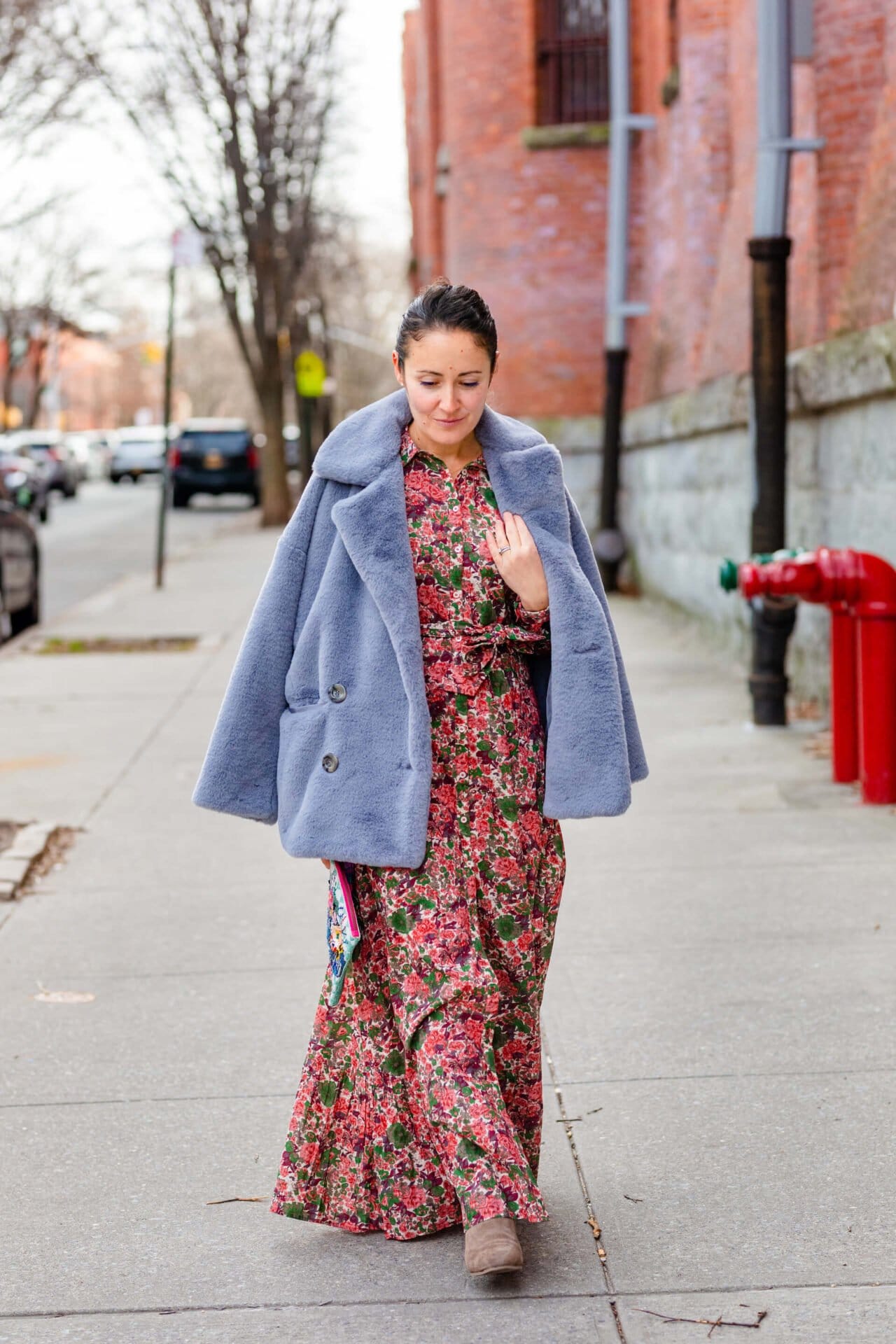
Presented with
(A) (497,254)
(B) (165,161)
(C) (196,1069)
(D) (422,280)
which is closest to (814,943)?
(C) (196,1069)

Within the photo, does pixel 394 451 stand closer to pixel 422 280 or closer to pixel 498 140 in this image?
pixel 498 140

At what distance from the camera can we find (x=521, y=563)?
3.32 meters

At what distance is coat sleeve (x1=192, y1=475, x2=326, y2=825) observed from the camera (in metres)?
3.44

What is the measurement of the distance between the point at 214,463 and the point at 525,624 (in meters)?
34.5

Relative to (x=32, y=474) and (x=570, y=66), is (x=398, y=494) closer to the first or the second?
(x=570, y=66)

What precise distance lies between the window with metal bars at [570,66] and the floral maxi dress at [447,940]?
681 inches

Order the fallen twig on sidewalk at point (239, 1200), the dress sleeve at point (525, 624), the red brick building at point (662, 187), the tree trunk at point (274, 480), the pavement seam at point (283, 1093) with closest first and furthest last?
1. the dress sleeve at point (525, 624)
2. the fallen twig on sidewalk at point (239, 1200)
3. the pavement seam at point (283, 1093)
4. the red brick building at point (662, 187)
5. the tree trunk at point (274, 480)

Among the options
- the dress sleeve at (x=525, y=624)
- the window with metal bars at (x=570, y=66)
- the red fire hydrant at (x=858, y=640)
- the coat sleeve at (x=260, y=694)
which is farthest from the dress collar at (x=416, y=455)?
the window with metal bars at (x=570, y=66)

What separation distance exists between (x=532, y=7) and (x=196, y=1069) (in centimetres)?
1719

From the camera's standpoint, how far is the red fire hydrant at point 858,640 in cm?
701

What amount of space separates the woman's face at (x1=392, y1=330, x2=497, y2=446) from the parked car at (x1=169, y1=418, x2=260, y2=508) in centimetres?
3427

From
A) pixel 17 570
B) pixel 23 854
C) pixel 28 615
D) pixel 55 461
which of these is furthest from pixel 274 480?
pixel 23 854

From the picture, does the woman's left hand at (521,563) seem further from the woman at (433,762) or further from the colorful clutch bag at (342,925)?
the colorful clutch bag at (342,925)

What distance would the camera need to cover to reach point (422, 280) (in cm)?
3625
